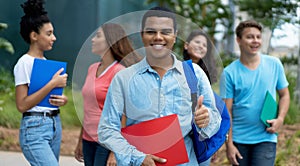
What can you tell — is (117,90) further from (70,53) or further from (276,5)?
(70,53)

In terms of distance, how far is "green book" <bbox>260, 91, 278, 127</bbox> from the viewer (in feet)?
14.3

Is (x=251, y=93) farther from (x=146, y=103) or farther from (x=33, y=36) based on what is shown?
(x=146, y=103)

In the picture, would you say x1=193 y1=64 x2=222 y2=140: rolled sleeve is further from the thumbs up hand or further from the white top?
the white top

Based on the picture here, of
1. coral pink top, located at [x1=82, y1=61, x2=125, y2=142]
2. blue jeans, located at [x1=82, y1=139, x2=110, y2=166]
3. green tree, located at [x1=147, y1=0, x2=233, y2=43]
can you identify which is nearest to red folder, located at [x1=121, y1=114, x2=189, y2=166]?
coral pink top, located at [x1=82, y1=61, x2=125, y2=142]

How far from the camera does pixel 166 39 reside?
267 cm

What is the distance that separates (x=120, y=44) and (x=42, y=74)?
0.65 metres

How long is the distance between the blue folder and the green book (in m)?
1.56

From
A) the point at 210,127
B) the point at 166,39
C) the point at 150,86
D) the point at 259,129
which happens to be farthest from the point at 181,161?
the point at 259,129

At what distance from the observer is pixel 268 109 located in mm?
4391

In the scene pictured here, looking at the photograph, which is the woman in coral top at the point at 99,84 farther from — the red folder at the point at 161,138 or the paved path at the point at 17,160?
the paved path at the point at 17,160

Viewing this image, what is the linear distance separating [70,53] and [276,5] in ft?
19.4

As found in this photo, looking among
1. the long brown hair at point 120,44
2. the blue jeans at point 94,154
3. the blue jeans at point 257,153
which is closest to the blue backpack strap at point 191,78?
the long brown hair at point 120,44

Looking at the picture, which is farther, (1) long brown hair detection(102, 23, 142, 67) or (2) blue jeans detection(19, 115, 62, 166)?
(2) blue jeans detection(19, 115, 62, 166)

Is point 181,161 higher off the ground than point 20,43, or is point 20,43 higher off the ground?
point 181,161
